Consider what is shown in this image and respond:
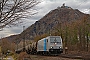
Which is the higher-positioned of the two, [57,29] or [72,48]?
[57,29]

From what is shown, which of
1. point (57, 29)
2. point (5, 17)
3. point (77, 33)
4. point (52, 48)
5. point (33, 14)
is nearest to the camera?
point (5, 17)

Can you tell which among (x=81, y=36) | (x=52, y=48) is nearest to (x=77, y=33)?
(x=81, y=36)

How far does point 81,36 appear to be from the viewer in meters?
51.5

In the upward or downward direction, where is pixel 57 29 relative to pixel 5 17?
upward

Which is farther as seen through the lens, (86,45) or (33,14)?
(86,45)

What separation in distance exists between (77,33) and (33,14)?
1788 inches

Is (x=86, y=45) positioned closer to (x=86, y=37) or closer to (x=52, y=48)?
(x=86, y=37)

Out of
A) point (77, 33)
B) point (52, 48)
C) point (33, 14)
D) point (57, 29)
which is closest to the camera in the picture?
point (33, 14)

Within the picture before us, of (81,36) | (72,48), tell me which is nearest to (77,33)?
(81,36)

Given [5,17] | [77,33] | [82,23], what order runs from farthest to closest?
[77,33]
[82,23]
[5,17]

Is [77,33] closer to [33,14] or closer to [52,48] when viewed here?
[52,48]

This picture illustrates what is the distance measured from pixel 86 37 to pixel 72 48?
25.0 ft

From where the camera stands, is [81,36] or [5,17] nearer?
[5,17]

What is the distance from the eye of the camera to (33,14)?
8.09 meters
